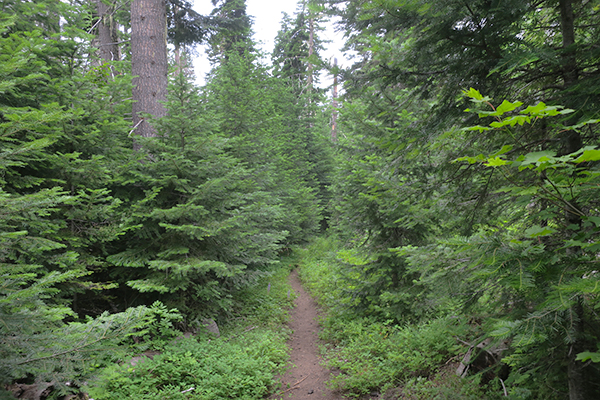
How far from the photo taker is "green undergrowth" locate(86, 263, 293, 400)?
13.8 ft

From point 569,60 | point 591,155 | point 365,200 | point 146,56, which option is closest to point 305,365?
point 365,200

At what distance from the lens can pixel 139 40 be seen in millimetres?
7902

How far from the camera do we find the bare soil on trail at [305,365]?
5387 mm

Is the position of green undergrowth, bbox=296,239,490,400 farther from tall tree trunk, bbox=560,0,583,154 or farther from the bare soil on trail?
tall tree trunk, bbox=560,0,583,154

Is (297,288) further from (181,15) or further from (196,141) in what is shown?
(181,15)

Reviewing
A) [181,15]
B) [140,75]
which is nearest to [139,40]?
[140,75]

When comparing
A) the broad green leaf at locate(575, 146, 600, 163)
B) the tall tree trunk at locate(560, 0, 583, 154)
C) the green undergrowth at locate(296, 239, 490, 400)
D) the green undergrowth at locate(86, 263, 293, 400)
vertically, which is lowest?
the green undergrowth at locate(296, 239, 490, 400)

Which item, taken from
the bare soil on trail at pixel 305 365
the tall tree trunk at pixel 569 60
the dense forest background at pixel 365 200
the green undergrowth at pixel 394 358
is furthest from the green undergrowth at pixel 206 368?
the tall tree trunk at pixel 569 60

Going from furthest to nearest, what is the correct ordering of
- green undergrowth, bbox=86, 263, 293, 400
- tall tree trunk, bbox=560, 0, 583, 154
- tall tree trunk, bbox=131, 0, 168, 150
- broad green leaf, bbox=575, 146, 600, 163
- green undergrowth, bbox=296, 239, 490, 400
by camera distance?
1. tall tree trunk, bbox=131, 0, 168, 150
2. green undergrowth, bbox=296, 239, 490, 400
3. green undergrowth, bbox=86, 263, 293, 400
4. tall tree trunk, bbox=560, 0, 583, 154
5. broad green leaf, bbox=575, 146, 600, 163

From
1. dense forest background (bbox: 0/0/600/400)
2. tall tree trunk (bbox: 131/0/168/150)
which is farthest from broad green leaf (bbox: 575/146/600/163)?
tall tree trunk (bbox: 131/0/168/150)

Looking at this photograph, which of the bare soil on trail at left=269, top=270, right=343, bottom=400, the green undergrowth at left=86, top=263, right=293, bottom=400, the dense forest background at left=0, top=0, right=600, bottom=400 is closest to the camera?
the dense forest background at left=0, top=0, right=600, bottom=400

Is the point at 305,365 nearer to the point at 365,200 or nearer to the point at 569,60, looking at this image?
the point at 365,200

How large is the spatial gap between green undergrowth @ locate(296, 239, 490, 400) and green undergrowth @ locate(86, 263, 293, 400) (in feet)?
4.25

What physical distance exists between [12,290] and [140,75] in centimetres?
685
